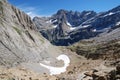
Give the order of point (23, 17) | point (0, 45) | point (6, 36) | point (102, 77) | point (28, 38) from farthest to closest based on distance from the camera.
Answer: point (23, 17), point (28, 38), point (6, 36), point (0, 45), point (102, 77)

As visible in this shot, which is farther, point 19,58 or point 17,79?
point 19,58

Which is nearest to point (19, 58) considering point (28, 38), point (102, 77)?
point (28, 38)

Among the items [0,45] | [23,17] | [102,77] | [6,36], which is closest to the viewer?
[102,77]

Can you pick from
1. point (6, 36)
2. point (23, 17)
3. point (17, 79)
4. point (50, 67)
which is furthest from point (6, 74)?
point (23, 17)

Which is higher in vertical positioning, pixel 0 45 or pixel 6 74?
pixel 0 45

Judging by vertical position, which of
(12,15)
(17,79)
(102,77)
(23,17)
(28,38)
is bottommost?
(102,77)

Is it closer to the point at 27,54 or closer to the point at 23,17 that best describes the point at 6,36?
the point at 27,54

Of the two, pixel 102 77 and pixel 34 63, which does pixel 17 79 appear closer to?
pixel 102 77

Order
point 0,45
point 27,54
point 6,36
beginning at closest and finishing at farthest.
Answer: point 0,45, point 6,36, point 27,54

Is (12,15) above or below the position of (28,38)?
above
